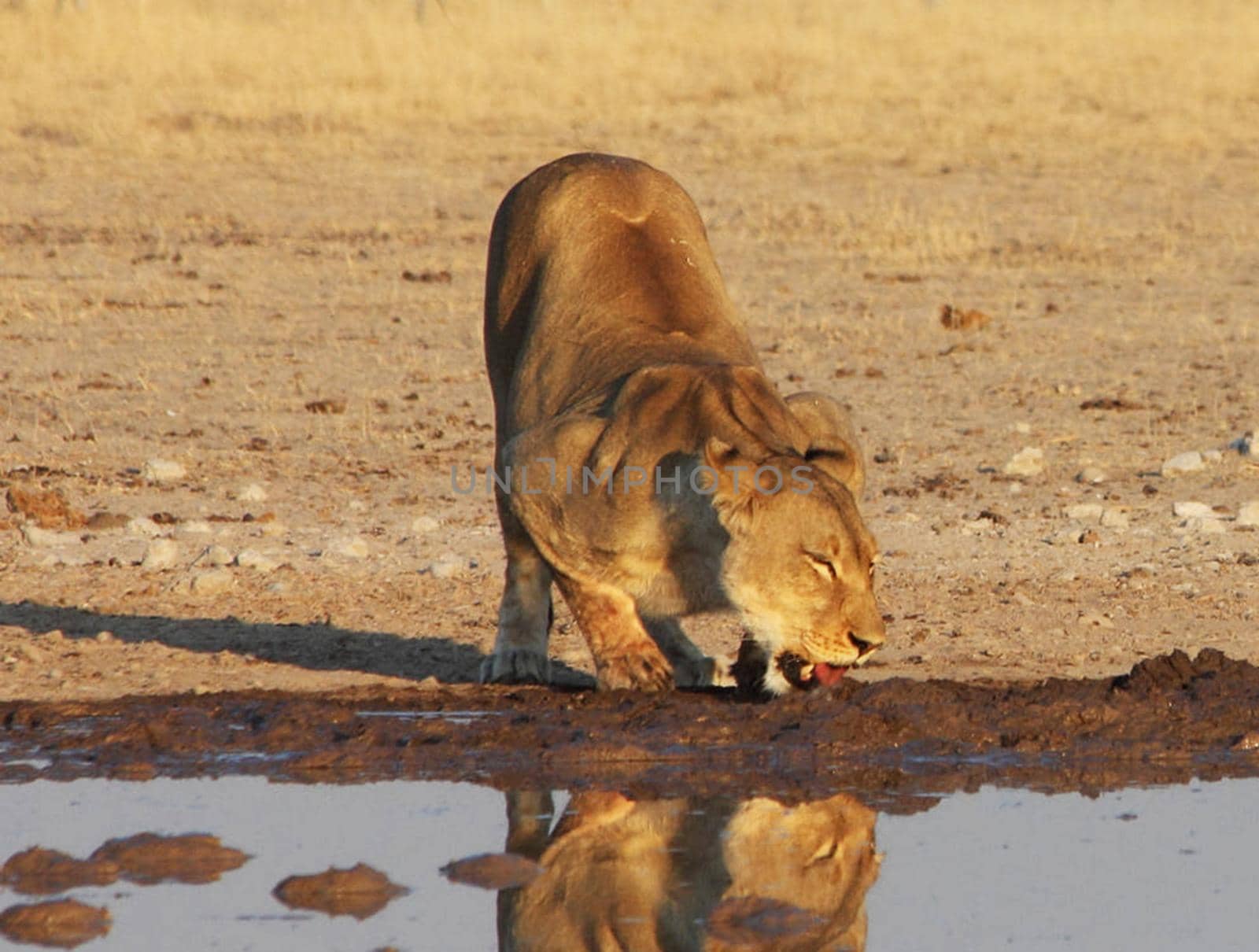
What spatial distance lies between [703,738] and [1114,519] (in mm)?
3672

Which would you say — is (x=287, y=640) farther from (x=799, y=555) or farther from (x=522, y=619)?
(x=799, y=555)

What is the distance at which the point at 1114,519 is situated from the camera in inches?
365

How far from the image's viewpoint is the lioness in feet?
19.6

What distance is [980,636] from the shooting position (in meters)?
7.59

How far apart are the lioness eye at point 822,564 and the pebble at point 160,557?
3123 millimetres

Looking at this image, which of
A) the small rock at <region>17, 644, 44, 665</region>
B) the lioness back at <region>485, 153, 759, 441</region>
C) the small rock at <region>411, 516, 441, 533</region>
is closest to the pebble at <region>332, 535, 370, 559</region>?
the small rock at <region>411, 516, 441, 533</region>

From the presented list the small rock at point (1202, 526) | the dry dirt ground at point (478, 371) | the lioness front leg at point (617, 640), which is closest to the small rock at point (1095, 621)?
the dry dirt ground at point (478, 371)

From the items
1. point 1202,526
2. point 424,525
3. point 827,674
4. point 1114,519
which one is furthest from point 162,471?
point 827,674

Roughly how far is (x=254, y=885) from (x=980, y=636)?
129 inches

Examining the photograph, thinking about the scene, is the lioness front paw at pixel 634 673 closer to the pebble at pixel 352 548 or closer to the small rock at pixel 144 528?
the pebble at pixel 352 548

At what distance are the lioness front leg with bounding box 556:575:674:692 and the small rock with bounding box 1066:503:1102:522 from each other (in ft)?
10.8

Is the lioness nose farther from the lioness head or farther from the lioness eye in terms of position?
the lioness eye

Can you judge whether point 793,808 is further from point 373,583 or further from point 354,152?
point 354,152

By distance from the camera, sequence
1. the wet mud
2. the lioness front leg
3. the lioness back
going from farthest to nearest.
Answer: the lioness back → the lioness front leg → the wet mud
